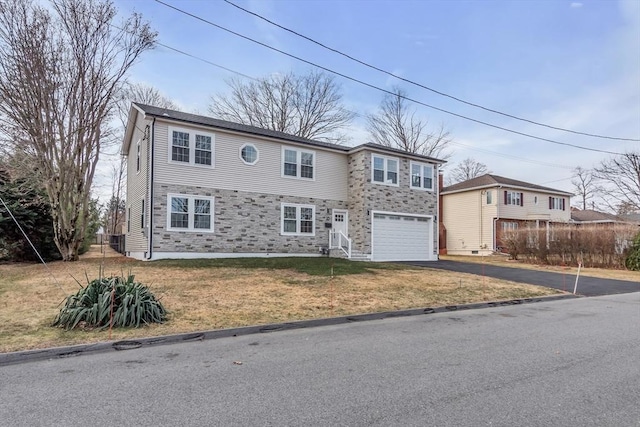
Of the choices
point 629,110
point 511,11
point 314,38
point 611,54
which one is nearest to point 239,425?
point 314,38

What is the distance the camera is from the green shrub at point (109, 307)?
6.54 metres

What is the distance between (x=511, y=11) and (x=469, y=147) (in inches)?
990

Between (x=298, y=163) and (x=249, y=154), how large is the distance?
99.6 inches

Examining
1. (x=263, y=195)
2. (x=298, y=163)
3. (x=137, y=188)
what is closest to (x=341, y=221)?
(x=298, y=163)

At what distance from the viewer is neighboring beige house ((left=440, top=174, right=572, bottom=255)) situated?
1168 inches

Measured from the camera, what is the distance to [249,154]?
17781 millimetres

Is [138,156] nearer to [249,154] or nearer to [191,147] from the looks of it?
[191,147]

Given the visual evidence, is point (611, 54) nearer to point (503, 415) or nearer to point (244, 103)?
point (503, 415)

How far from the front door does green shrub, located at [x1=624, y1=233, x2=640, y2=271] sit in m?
13.4

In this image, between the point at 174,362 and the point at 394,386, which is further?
the point at 174,362

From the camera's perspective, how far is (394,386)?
13.4 ft

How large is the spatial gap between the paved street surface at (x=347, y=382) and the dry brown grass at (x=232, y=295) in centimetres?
94

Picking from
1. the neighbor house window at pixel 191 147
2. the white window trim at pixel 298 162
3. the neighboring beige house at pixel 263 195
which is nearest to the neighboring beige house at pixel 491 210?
the neighboring beige house at pixel 263 195

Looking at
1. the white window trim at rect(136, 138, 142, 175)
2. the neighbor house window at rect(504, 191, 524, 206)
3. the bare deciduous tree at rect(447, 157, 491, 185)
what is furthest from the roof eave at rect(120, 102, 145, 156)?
the bare deciduous tree at rect(447, 157, 491, 185)
